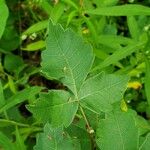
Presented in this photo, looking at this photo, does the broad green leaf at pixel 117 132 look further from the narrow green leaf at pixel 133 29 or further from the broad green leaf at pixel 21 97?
the narrow green leaf at pixel 133 29

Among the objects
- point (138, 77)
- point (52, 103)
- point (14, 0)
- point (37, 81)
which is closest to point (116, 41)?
point (138, 77)

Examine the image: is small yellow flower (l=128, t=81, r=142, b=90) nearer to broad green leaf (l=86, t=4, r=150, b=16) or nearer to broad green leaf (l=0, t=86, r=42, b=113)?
broad green leaf (l=86, t=4, r=150, b=16)

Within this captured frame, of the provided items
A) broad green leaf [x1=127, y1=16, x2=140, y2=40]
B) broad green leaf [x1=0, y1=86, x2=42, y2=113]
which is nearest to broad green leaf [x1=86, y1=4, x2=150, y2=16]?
broad green leaf [x1=127, y1=16, x2=140, y2=40]

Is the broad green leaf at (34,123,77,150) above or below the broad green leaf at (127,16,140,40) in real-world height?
above

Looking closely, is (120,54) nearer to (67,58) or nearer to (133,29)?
(133,29)

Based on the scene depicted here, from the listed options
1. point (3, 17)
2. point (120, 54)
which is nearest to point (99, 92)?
point (3, 17)
